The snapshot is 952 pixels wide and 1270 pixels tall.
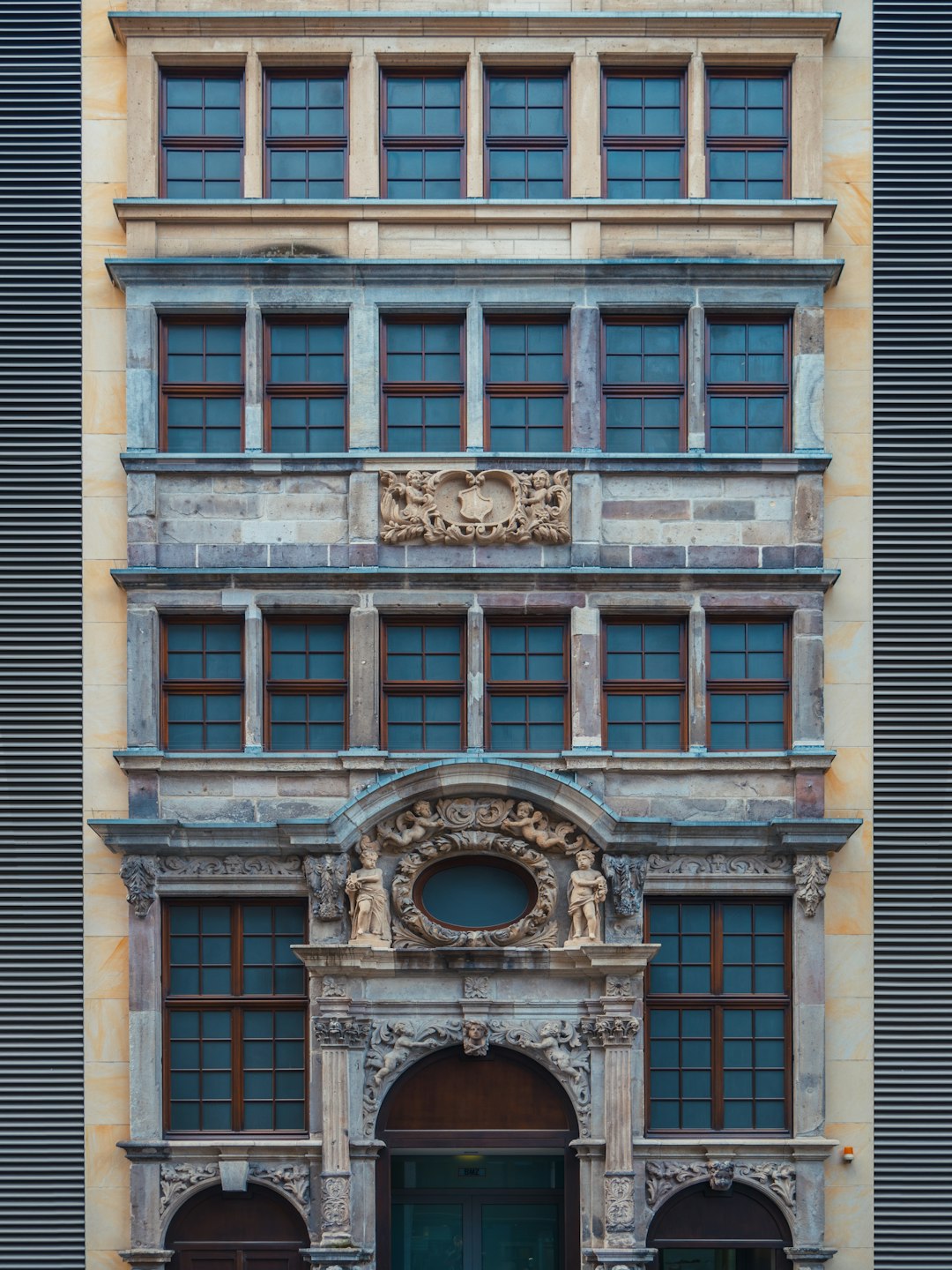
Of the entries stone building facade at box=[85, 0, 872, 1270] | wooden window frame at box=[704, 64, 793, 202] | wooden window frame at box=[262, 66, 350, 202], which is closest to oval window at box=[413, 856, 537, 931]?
stone building facade at box=[85, 0, 872, 1270]

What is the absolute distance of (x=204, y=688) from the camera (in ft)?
68.6

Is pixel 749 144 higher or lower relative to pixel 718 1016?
higher

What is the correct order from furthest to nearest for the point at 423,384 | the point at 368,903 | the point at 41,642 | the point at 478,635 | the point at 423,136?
the point at 423,136 → the point at 423,384 → the point at 41,642 → the point at 478,635 → the point at 368,903

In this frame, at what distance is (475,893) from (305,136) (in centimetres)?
997

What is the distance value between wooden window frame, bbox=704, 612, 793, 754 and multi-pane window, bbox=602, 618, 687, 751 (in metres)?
0.32

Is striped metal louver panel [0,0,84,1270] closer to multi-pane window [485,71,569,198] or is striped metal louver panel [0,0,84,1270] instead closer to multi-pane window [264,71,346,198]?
multi-pane window [264,71,346,198]

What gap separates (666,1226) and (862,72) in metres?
15.0

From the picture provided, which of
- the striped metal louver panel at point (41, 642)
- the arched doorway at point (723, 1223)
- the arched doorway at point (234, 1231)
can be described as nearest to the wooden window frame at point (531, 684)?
the striped metal louver panel at point (41, 642)

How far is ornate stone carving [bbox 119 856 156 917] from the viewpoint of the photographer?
20375mm

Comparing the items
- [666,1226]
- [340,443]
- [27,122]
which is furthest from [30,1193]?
[27,122]

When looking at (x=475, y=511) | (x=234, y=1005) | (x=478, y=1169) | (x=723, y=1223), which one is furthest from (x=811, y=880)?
(x=234, y=1005)

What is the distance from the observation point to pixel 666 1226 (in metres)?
20.4

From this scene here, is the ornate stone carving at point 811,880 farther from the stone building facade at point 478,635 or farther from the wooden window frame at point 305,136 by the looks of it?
the wooden window frame at point 305,136

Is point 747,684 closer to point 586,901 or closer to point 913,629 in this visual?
point 913,629
